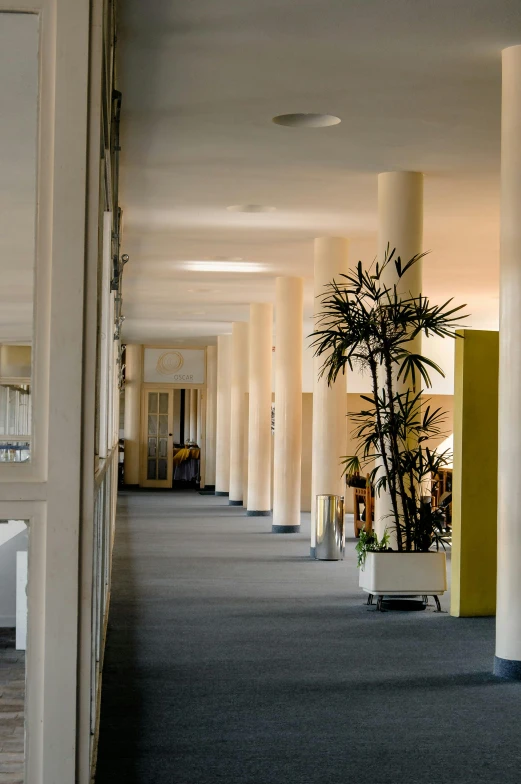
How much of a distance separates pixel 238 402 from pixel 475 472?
12.1 m

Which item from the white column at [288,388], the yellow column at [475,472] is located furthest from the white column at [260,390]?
the yellow column at [475,472]

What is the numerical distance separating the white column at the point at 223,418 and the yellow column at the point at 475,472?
557 inches

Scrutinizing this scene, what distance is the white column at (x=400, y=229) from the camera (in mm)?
8242

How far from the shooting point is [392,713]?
15.5 ft

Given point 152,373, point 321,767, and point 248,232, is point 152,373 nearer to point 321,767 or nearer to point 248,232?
point 248,232

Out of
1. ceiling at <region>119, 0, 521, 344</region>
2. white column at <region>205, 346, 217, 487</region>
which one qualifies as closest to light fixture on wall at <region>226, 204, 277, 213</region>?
ceiling at <region>119, 0, 521, 344</region>

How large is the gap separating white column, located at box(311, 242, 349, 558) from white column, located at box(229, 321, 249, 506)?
8.17 meters

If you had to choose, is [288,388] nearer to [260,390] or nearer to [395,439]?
[260,390]

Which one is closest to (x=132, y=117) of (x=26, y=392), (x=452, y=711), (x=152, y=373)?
(x=452, y=711)

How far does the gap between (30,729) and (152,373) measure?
74.5ft

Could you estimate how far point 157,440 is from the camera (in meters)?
25.0

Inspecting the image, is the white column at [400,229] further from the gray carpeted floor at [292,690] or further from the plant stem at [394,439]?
the gray carpeted floor at [292,690]

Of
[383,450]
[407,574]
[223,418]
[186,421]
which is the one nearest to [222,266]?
[383,450]

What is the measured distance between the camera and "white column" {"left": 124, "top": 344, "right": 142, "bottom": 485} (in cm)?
2467
